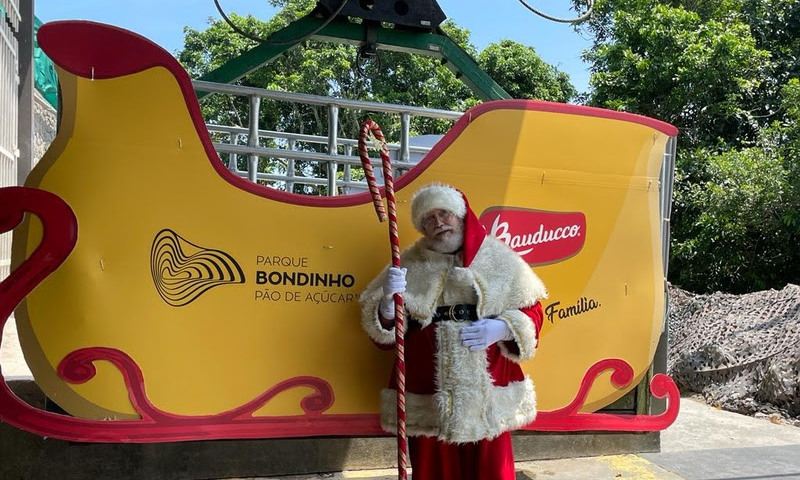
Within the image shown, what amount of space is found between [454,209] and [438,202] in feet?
0.27

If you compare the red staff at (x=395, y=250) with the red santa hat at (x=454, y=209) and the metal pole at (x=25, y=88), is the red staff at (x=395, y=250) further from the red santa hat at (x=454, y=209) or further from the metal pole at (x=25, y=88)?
the metal pole at (x=25, y=88)

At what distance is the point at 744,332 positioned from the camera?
6.22m

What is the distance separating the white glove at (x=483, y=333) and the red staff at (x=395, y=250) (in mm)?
288

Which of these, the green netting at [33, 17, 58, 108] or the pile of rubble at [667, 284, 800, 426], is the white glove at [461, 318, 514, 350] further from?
the green netting at [33, 17, 58, 108]

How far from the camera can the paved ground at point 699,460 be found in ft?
13.4

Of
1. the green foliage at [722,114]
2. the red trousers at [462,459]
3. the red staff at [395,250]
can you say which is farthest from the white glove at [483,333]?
the green foliage at [722,114]

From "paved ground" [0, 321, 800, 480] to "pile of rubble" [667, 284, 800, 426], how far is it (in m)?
0.28

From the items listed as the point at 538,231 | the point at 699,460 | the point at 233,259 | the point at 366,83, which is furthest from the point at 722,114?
the point at 233,259

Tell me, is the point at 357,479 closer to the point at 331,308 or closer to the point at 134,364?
the point at 331,308

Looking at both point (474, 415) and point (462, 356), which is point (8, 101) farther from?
point (474, 415)

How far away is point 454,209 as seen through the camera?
298 centimetres

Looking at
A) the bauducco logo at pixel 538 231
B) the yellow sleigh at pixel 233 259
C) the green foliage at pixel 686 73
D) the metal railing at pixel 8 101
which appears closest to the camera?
the yellow sleigh at pixel 233 259

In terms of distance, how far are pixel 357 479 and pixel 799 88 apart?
28.6ft

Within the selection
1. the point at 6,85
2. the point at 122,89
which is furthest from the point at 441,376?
the point at 6,85
